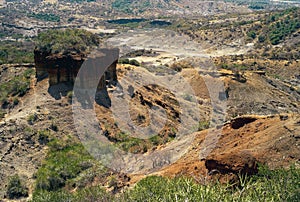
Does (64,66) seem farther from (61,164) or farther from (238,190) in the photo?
(238,190)

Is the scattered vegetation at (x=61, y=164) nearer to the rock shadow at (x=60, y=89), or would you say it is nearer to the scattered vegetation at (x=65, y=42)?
the rock shadow at (x=60, y=89)

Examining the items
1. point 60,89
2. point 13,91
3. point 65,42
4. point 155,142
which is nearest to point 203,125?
point 155,142

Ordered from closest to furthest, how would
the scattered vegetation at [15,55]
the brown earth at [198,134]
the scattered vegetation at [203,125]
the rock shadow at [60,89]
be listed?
the brown earth at [198,134] < the rock shadow at [60,89] < the scattered vegetation at [203,125] < the scattered vegetation at [15,55]

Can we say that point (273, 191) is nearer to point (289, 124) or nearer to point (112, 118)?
point (289, 124)

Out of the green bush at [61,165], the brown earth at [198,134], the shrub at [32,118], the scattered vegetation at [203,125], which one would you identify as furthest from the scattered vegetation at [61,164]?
the scattered vegetation at [203,125]

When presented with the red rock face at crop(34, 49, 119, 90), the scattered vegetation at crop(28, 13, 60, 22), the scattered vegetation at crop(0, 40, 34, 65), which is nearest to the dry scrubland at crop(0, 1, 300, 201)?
the red rock face at crop(34, 49, 119, 90)

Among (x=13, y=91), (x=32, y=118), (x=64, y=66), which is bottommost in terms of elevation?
(x=32, y=118)

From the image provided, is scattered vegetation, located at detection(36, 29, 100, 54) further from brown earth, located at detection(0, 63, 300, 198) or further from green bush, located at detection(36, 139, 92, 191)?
green bush, located at detection(36, 139, 92, 191)

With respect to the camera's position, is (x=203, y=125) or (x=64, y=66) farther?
(x=203, y=125)

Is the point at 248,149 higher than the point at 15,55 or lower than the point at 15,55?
higher

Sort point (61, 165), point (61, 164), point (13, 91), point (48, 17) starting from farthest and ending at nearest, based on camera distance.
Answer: point (48, 17)
point (13, 91)
point (61, 164)
point (61, 165)
